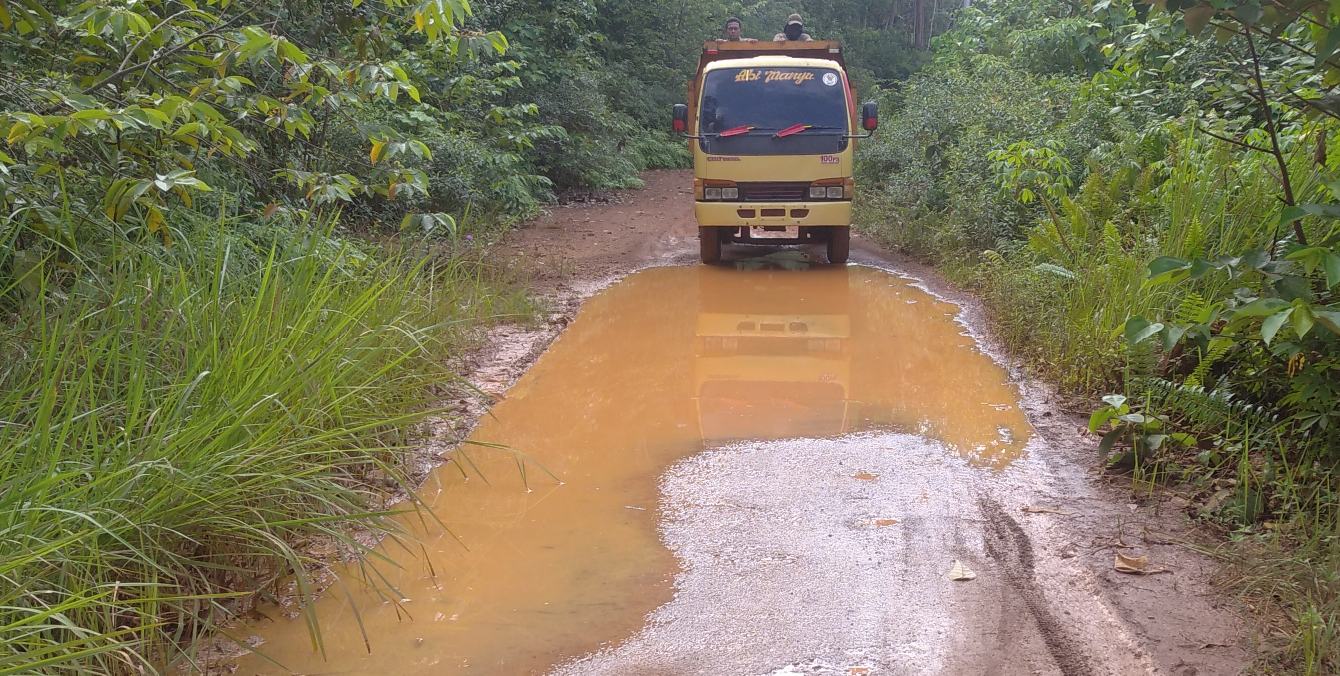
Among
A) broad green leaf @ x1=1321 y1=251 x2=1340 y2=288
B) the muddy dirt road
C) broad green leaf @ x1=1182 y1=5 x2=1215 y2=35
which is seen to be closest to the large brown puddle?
the muddy dirt road

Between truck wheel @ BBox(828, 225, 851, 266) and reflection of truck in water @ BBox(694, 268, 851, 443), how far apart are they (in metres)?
0.42

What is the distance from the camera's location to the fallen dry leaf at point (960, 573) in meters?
4.44

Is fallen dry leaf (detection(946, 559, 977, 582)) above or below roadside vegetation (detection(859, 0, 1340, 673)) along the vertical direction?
below

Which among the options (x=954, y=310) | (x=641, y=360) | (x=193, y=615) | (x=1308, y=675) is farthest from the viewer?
(x=954, y=310)

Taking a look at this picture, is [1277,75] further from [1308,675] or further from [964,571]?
[1308,675]

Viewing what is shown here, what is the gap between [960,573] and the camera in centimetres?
448

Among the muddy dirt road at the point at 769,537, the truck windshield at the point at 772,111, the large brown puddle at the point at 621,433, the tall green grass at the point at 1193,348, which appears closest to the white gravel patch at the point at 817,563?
the muddy dirt road at the point at 769,537

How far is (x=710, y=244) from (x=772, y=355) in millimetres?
4097

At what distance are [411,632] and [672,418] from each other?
2953 millimetres

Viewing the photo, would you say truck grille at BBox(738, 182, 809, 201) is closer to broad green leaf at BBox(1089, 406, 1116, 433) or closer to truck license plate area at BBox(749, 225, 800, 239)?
truck license plate area at BBox(749, 225, 800, 239)

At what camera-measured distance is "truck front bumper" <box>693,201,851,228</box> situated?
1164 centimetres

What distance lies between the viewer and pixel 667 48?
26.3m

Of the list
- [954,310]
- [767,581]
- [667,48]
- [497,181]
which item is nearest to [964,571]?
[767,581]

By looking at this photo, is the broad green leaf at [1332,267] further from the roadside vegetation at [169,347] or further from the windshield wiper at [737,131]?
the windshield wiper at [737,131]
